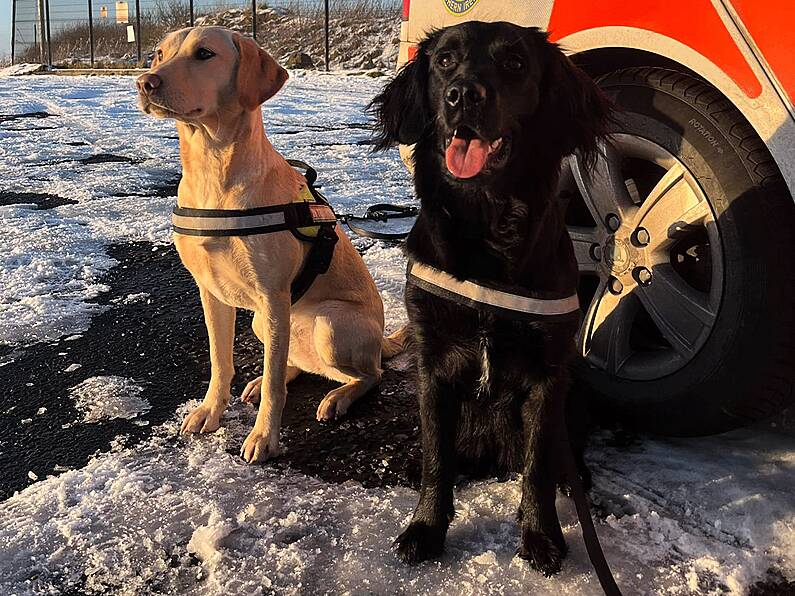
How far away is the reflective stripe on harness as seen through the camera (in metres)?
1.86

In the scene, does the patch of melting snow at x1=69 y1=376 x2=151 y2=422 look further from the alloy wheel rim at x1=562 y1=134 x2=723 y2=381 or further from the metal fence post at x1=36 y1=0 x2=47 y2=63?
the metal fence post at x1=36 y1=0 x2=47 y2=63

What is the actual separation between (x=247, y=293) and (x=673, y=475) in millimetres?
1636

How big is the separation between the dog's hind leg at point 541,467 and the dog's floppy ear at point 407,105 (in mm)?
868

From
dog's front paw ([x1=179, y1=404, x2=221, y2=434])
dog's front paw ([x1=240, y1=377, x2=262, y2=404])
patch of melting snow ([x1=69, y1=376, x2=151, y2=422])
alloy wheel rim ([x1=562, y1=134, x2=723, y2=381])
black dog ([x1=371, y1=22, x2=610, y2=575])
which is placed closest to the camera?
black dog ([x1=371, y1=22, x2=610, y2=575])

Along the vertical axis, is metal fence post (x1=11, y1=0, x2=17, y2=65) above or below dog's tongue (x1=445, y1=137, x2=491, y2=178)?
above

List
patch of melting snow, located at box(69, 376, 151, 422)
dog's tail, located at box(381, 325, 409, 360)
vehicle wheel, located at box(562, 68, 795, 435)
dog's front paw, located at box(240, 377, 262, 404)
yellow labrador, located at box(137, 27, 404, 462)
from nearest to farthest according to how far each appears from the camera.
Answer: vehicle wheel, located at box(562, 68, 795, 435) → yellow labrador, located at box(137, 27, 404, 462) → patch of melting snow, located at box(69, 376, 151, 422) → dog's front paw, located at box(240, 377, 262, 404) → dog's tail, located at box(381, 325, 409, 360)

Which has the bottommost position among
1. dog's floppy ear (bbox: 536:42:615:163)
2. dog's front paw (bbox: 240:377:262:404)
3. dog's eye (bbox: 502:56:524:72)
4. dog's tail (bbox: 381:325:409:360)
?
dog's front paw (bbox: 240:377:262:404)

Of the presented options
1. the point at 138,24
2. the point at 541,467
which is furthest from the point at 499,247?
the point at 138,24

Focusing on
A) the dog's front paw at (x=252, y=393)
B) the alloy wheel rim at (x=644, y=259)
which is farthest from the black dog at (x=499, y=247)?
the dog's front paw at (x=252, y=393)

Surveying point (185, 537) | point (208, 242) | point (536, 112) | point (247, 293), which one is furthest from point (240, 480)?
point (536, 112)

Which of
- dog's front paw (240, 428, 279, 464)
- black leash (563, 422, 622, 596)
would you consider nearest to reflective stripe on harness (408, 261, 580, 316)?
black leash (563, 422, 622, 596)

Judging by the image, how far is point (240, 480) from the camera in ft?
7.52

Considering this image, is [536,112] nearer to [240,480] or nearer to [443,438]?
[443,438]

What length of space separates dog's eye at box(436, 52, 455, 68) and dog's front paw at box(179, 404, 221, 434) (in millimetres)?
1569
